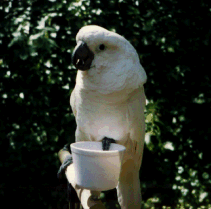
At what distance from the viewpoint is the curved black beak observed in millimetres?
1133

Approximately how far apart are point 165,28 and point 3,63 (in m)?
1.16

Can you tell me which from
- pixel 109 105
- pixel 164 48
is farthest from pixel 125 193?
pixel 164 48

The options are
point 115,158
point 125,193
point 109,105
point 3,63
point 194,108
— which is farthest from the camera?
point 194,108

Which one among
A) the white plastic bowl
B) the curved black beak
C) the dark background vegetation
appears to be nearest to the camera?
the white plastic bowl

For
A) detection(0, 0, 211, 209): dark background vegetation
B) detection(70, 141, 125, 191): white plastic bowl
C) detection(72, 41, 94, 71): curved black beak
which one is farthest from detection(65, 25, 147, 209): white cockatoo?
detection(0, 0, 211, 209): dark background vegetation

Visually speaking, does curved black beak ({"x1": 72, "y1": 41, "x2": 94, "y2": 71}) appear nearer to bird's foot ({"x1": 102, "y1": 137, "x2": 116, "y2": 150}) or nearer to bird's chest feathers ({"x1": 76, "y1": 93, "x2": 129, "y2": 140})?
bird's chest feathers ({"x1": 76, "y1": 93, "x2": 129, "y2": 140})

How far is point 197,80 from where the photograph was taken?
7.65ft

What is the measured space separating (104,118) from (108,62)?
232 millimetres

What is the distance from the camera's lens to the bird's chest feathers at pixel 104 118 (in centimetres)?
126

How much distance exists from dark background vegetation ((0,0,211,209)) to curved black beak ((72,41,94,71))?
103 cm

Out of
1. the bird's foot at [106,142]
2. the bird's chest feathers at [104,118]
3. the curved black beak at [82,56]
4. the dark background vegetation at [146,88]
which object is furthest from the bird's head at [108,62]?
the dark background vegetation at [146,88]

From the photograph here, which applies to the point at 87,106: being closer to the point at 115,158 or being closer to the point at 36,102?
the point at 115,158

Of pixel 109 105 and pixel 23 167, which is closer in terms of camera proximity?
pixel 109 105

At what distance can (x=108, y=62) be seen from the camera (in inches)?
46.3
